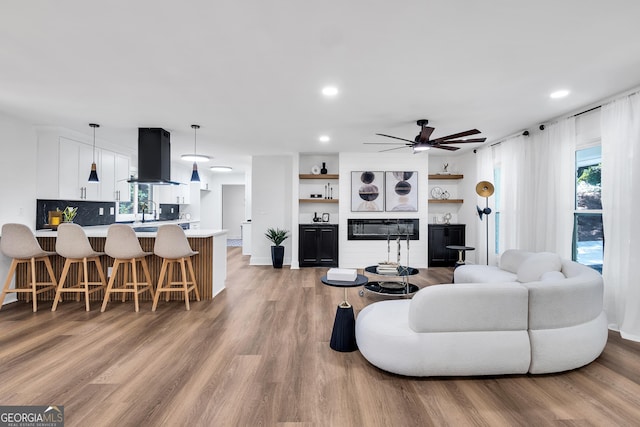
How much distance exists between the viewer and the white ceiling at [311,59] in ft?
6.68

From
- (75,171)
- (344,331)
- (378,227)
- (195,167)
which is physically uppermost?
(195,167)

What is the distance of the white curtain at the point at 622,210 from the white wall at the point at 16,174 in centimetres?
726

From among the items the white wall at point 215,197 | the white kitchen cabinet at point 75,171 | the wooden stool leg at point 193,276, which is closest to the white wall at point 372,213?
the wooden stool leg at point 193,276

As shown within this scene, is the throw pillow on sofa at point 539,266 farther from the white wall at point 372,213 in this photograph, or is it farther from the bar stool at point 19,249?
the bar stool at point 19,249

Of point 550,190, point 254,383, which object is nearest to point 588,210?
point 550,190

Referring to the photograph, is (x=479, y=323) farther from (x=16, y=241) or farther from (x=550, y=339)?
(x=16, y=241)

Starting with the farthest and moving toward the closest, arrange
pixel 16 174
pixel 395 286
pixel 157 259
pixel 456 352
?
pixel 157 259
pixel 16 174
pixel 395 286
pixel 456 352

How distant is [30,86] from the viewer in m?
3.28

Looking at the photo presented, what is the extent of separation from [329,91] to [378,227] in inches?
163

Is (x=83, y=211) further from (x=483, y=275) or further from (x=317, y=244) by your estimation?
(x=483, y=275)

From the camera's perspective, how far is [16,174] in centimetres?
438

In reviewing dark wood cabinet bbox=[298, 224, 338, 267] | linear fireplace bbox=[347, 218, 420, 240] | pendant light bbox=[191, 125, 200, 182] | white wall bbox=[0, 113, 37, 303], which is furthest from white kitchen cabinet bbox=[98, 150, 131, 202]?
linear fireplace bbox=[347, 218, 420, 240]

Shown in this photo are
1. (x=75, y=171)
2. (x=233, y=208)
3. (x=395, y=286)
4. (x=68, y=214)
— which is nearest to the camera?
(x=395, y=286)

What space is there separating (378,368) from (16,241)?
444 centimetres
